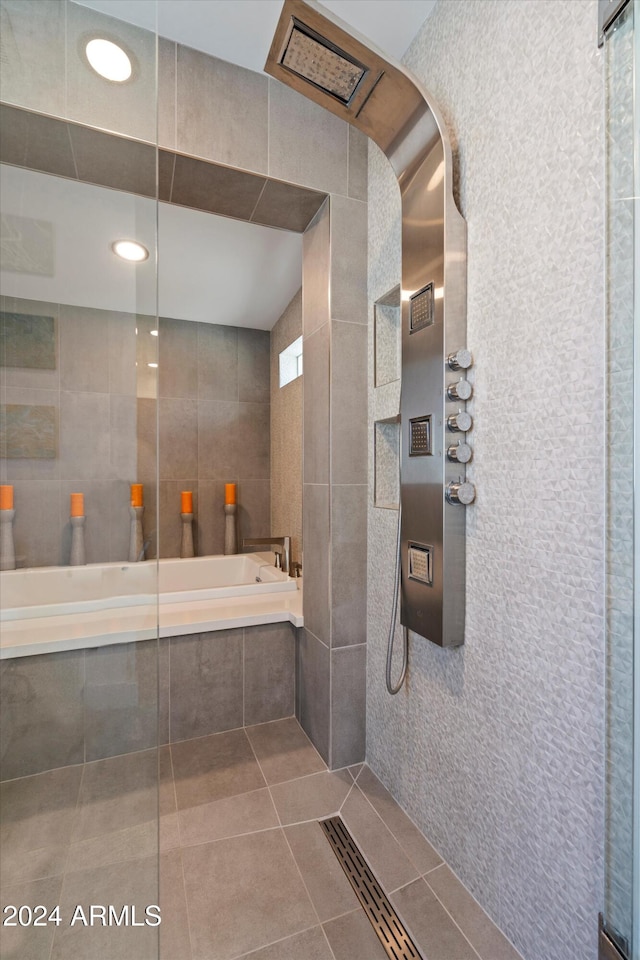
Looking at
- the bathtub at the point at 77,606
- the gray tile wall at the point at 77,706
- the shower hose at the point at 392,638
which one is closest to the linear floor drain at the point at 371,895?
the shower hose at the point at 392,638

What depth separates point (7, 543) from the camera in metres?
0.64

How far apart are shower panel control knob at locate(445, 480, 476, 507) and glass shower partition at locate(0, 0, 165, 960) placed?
28.5 inches

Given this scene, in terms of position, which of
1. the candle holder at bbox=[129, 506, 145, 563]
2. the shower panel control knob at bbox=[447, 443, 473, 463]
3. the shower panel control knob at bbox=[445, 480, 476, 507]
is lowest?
the candle holder at bbox=[129, 506, 145, 563]

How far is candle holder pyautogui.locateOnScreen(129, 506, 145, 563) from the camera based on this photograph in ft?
2.67

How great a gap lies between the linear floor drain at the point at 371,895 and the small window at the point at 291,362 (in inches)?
92.5

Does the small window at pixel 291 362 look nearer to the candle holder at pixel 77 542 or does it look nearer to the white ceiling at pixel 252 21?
the white ceiling at pixel 252 21

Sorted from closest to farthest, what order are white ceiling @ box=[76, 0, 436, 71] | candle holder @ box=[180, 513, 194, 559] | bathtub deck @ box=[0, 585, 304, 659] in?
bathtub deck @ box=[0, 585, 304, 659], white ceiling @ box=[76, 0, 436, 71], candle holder @ box=[180, 513, 194, 559]

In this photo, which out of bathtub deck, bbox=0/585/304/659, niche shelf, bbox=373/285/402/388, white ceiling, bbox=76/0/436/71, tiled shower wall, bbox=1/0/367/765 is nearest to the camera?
bathtub deck, bbox=0/585/304/659

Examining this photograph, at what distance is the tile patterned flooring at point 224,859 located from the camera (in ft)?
2.08

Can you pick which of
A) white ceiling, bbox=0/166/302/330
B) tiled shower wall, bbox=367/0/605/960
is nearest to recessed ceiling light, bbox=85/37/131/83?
white ceiling, bbox=0/166/302/330

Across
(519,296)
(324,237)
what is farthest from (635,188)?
(324,237)

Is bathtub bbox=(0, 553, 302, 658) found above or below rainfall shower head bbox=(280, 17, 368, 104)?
→ below

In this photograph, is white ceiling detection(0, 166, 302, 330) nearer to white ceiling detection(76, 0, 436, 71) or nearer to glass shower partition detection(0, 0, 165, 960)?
glass shower partition detection(0, 0, 165, 960)

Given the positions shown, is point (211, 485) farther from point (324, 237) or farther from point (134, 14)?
point (134, 14)
